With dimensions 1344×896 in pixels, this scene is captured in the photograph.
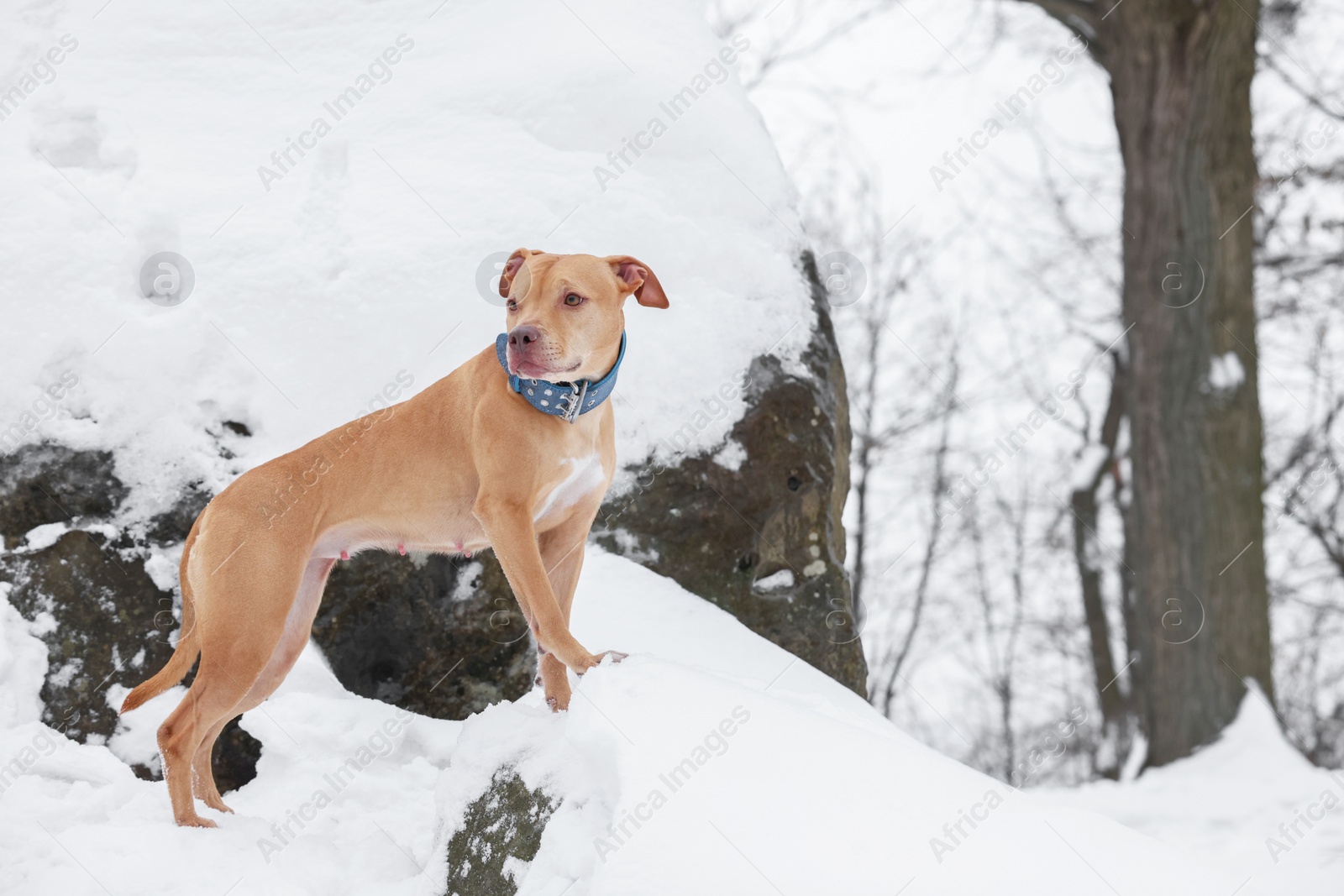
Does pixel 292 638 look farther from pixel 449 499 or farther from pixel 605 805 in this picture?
pixel 605 805

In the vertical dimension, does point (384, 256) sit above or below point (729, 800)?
above

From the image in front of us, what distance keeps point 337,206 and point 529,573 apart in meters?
3.07

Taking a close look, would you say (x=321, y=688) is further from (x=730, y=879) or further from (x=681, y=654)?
(x=730, y=879)

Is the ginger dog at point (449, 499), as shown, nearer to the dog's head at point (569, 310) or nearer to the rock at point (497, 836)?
the dog's head at point (569, 310)

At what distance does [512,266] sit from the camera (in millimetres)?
3398

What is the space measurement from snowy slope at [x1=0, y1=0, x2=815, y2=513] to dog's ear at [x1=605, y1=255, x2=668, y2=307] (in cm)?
166

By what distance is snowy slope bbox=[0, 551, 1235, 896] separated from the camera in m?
2.15

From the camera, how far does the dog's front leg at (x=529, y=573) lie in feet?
9.90

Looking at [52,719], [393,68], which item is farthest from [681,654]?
[393,68]

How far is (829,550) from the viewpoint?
5.20 meters

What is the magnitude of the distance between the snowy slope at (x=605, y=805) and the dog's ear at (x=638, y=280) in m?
1.23

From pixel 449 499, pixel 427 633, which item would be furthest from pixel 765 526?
pixel 449 499

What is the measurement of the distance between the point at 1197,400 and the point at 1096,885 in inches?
262

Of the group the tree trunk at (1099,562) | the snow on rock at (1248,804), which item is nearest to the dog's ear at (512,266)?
the snow on rock at (1248,804)
